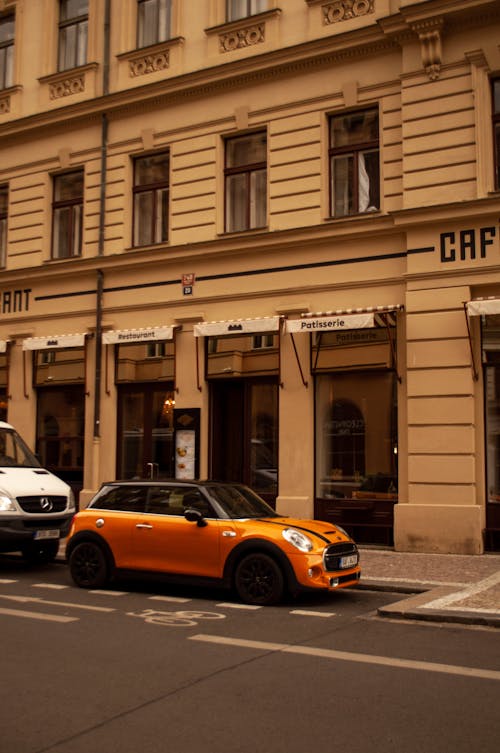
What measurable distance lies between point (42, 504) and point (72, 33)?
12.3 meters

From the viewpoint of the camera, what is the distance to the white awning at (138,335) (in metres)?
16.8

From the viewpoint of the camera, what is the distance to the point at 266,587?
31.6 ft

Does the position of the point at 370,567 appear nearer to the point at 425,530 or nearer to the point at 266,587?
the point at 425,530

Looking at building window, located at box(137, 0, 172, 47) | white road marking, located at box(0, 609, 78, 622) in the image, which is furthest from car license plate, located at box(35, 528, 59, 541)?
building window, located at box(137, 0, 172, 47)

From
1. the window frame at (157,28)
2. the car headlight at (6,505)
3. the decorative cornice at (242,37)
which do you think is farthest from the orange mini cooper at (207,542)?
the window frame at (157,28)

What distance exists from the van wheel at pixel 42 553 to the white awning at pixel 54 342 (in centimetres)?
535

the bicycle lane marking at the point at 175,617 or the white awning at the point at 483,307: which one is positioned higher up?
the white awning at the point at 483,307

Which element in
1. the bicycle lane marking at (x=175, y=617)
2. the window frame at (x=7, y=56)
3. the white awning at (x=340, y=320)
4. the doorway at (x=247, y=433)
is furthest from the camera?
the window frame at (x=7, y=56)

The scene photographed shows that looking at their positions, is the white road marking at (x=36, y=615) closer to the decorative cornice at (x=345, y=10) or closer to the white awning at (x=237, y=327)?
the white awning at (x=237, y=327)

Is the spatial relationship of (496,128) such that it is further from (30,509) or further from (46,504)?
(30,509)

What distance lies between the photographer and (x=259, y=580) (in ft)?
31.8

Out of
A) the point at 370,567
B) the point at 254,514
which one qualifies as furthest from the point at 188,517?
the point at 370,567

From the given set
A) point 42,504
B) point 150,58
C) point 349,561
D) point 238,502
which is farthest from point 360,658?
point 150,58

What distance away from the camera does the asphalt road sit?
16.5 feet
